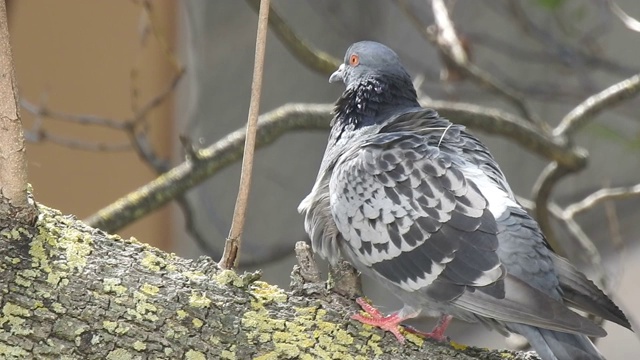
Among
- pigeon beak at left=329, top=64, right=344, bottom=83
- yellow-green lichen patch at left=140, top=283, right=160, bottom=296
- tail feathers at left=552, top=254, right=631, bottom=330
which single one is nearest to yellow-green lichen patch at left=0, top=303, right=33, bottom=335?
yellow-green lichen patch at left=140, top=283, right=160, bottom=296

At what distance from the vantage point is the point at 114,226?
388cm

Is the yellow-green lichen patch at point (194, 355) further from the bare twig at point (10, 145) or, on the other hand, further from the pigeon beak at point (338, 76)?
the pigeon beak at point (338, 76)

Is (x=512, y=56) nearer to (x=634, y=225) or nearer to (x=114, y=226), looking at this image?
(x=634, y=225)

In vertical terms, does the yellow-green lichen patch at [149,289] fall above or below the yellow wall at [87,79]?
below

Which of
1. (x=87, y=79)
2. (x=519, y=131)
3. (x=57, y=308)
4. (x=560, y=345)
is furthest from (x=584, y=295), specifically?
(x=87, y=79)

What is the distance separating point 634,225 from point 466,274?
4153 millimetres

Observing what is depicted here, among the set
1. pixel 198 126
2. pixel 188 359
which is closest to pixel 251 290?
pixel 188 359

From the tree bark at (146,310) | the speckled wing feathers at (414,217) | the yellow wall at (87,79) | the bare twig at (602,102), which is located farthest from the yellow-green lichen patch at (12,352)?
the yellow wall at (87,79)

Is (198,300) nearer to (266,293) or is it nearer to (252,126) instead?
(266,293)

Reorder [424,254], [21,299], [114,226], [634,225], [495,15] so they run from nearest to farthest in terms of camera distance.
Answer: [21,299], [424,254], [114,226], [634,225], [495,15]

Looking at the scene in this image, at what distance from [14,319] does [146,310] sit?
29 centimetres

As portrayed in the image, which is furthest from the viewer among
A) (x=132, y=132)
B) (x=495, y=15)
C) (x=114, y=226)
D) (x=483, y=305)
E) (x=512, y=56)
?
(x=495, y=15)

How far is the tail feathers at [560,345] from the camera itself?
2480 millimetres

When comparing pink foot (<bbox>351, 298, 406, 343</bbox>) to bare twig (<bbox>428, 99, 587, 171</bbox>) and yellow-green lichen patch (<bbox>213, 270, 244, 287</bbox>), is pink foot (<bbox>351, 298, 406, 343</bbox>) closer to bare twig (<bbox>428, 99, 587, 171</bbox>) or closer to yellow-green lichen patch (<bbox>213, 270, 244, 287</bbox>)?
yellow-green lichen patch (<bbox>213, 270, 244, 287</bbox>)
